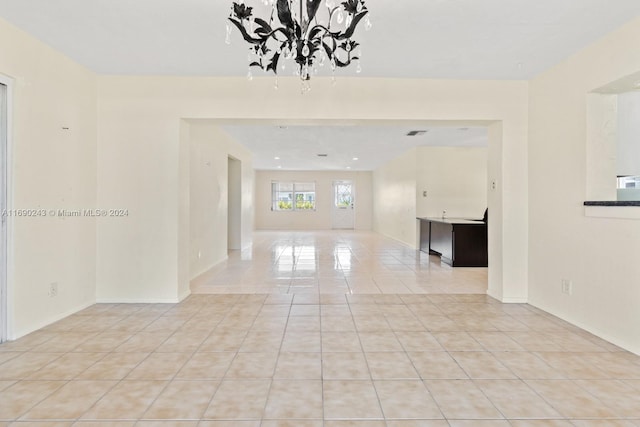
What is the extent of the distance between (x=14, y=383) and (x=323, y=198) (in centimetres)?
1296

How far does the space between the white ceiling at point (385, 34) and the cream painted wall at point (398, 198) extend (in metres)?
5.17

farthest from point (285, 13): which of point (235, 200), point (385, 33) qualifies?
point (235, 200)

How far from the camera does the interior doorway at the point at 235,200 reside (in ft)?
27.3

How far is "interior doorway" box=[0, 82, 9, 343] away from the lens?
2787 mm

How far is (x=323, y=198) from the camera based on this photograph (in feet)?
48.7

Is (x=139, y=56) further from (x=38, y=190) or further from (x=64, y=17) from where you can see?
(x=38, y=190)

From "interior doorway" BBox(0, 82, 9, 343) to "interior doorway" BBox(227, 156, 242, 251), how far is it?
546 cm

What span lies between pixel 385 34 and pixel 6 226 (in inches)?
135

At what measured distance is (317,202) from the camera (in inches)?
585

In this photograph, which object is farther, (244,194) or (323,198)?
(323,198)

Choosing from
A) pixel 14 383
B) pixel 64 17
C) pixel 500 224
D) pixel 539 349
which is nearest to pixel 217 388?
pixel 14 383

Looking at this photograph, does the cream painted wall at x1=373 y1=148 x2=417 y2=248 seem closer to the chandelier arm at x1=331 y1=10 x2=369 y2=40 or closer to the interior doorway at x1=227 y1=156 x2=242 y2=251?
the interior doorway at x1=227 y1=156 x2=242 y2=251

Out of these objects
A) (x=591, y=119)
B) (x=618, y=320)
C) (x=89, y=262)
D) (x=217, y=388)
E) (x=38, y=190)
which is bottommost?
(x=217, y=388)

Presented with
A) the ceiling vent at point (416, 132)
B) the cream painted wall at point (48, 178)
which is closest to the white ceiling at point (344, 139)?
the ceiling vent at point (416, 132)
